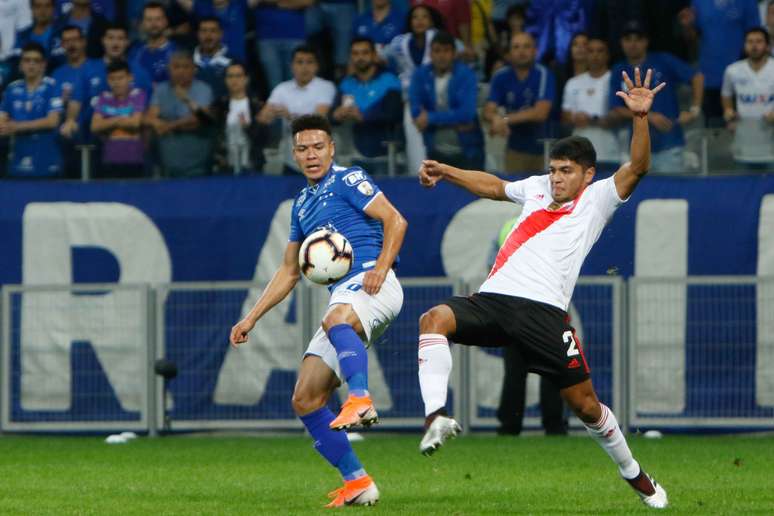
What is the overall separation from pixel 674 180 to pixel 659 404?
2212mm

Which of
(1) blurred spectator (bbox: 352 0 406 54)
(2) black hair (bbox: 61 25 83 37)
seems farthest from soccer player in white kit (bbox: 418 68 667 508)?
(2) black hair (bbox: 61 25 83 37)

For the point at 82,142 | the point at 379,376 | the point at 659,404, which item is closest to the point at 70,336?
the point at 82,142

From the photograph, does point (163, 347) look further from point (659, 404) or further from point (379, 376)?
point (659, 404)

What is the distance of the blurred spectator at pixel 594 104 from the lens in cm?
1577

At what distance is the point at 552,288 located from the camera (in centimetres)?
920

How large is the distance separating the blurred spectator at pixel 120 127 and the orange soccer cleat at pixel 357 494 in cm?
818

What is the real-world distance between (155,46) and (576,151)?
10.4 metres

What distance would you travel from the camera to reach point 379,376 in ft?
54.1

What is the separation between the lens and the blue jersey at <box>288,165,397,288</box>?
9.87 meters

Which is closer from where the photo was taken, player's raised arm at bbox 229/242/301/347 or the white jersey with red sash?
the white jersey with red sash

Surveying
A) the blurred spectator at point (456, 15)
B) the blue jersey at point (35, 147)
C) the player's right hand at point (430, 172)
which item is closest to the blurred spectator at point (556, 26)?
the blurred spectator at point (456, 15)

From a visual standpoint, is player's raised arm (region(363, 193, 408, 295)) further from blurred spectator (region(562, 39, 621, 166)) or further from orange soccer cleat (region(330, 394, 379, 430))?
blurred spectator (region(562, 39, 621, 166))

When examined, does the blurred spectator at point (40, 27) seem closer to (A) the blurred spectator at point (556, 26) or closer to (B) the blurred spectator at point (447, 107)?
(B) the blurred spectator at point (447, 107)

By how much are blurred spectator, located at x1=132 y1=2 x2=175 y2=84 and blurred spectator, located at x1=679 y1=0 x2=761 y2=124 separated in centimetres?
586
